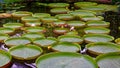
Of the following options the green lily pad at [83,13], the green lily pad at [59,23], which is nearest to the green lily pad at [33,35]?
the green lily pad at [59,23]

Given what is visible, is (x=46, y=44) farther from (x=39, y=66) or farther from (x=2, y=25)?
(x=2, y=25)

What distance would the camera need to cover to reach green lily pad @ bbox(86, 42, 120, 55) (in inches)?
113

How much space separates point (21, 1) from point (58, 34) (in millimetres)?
2321

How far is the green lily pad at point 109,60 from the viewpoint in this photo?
2543 mm

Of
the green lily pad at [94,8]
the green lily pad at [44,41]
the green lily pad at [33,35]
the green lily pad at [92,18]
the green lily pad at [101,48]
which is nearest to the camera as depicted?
the green lily pad at [101,48]

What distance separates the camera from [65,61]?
257cm

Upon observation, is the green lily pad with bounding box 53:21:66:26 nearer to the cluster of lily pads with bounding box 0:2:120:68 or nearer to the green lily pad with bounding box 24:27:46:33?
the cluster of lily pads with bounding box 0:2:120:68

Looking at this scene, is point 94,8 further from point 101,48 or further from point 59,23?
point 101,48

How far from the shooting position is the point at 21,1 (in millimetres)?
5574

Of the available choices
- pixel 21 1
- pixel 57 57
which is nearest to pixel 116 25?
pixel 57 57

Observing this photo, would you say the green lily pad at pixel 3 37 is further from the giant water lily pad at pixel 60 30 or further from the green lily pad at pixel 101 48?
the green lily pad at pixel 101 48

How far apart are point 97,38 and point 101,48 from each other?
400 millimetres

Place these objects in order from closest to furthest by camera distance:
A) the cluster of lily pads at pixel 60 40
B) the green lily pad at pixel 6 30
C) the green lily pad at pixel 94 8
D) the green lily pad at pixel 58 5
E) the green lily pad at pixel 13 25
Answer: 1. the cluster of lily pads at pixel 60 40
2. the green lily pad at pixel 6 30
3. the green lily pad at pixel 13 25
4. the green lily pad at pixel 94 8
5. the green lily pad at pixel 58 5

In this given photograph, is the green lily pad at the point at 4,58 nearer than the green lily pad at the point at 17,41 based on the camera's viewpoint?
Yes
